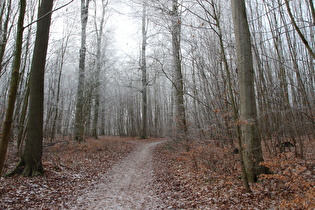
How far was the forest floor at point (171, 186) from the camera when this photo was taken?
149 inches

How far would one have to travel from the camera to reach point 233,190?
14.2ft

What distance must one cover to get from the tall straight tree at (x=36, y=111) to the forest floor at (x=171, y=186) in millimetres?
466

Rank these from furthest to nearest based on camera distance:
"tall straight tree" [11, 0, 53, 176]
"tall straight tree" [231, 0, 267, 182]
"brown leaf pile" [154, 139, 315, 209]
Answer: "tall straight tree" [11, 0, 53, 176]
"tall straight tree" [231, 0, 267, 182]
"brown leaf pile" [154, 139, 315, 209]

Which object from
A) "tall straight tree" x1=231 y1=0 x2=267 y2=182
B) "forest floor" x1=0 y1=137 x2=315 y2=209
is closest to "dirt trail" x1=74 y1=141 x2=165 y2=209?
"forest floor" x1=0 y1=137 x2=315 y2=209

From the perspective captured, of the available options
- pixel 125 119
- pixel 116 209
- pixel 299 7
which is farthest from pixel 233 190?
pixel 125 119

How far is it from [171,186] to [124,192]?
1.33 metres

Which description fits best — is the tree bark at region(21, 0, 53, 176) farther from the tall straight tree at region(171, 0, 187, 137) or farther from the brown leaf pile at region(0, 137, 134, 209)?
the tall straight tree at region(171, 0, 187, 137)

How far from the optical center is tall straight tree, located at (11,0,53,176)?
5809 mm

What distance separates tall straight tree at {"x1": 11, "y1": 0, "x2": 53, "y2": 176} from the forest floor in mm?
466

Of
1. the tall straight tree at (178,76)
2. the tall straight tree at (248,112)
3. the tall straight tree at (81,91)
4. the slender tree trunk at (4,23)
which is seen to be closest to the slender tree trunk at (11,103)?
the tall straight tree at (248,112)

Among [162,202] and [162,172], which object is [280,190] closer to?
[162,202]

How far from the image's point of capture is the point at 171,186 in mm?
5508

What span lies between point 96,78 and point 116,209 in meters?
10.5

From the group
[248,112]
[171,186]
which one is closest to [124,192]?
[171,186]
